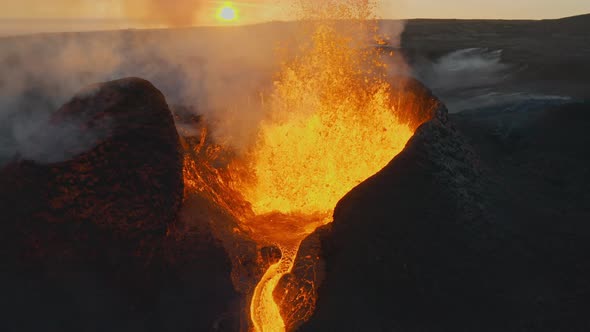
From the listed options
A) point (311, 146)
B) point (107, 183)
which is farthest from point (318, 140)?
point (107, 183)

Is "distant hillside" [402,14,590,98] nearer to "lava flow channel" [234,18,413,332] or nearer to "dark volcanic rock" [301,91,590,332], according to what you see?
"lava flow channel" [234,18,413,332]

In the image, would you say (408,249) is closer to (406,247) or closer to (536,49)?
(406,247)

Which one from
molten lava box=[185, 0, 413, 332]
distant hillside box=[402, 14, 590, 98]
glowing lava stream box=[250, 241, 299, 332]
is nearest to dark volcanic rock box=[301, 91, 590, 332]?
glowing lava stream box=[250, 241, 299, 332]

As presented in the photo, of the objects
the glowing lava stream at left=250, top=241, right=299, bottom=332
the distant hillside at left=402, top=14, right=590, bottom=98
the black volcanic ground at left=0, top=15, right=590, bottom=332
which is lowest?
the glowing lava stream at left=250, top=241, right=299, bottom=332

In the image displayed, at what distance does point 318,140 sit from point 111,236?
3.77 metres

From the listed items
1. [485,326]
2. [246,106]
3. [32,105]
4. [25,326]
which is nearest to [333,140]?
[246,106]

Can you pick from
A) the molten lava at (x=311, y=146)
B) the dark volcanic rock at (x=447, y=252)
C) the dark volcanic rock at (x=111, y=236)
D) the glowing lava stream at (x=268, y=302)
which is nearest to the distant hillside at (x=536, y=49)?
the molten lava at (x=311, y=146)

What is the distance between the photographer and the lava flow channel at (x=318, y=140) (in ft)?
20.1

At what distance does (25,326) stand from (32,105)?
229 centimetres

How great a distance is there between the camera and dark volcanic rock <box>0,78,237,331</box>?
383cm

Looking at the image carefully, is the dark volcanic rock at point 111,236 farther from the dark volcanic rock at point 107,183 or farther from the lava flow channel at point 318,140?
the lava flow channel at point 318,140

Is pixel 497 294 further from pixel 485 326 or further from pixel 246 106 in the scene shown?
pixel 246 106

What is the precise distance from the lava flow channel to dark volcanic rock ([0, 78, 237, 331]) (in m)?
1.47

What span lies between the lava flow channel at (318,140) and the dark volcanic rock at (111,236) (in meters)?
1.47
